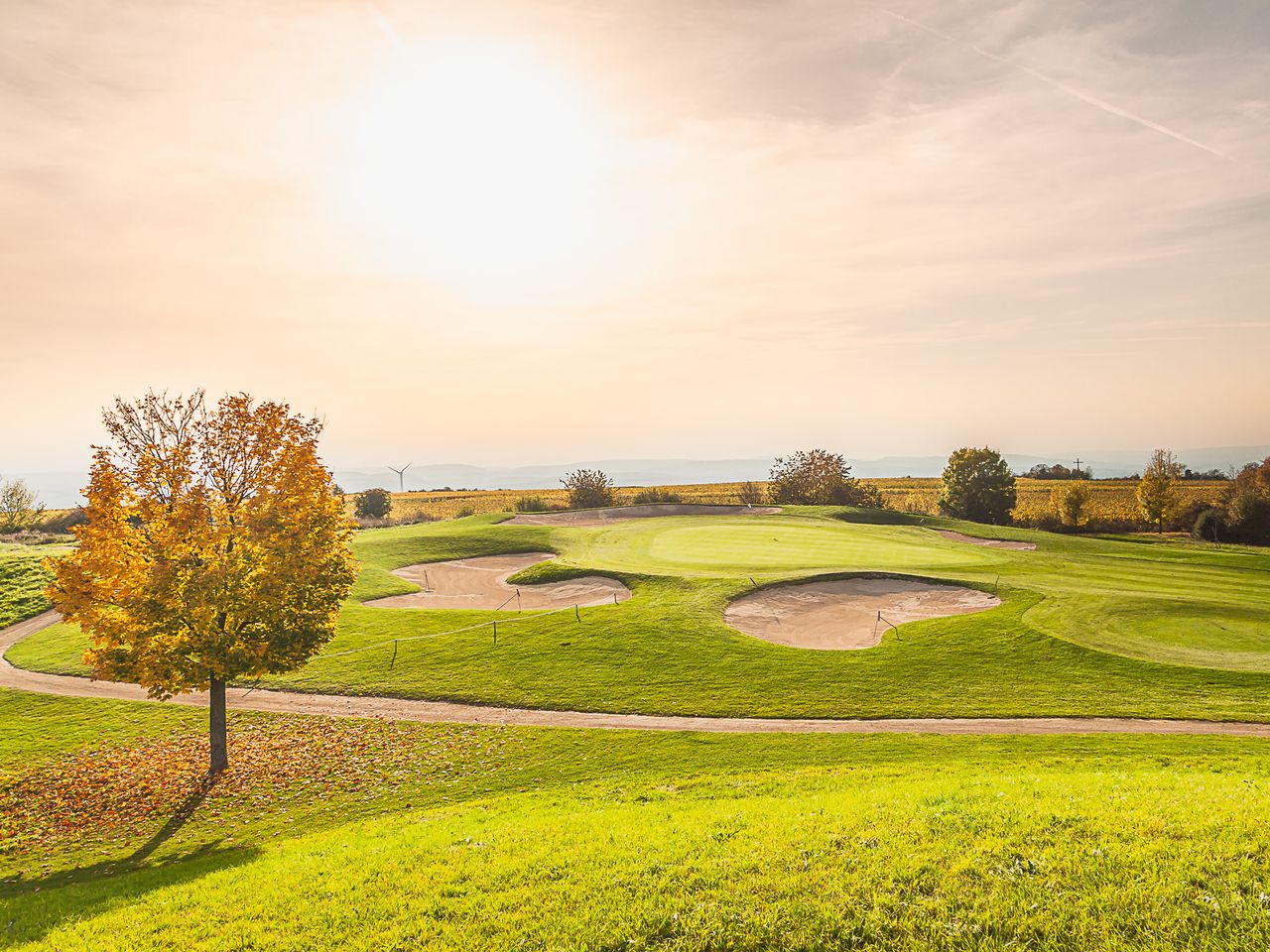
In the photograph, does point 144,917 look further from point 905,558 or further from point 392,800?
point 905,558

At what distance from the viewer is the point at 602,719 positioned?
21438mm

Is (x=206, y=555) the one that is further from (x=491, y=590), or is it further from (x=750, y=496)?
(x=750, y=496)

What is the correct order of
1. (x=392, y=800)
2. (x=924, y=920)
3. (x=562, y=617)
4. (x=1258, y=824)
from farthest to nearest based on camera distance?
1. (x=562, y=617)
2. (x=392, y=800)
3. (x=1258, y=824)
4. (x=924, y=920)

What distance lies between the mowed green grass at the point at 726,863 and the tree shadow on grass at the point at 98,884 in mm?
76

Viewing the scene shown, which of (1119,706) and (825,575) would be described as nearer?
(1119,706)

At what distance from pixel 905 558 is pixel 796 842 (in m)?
30.2

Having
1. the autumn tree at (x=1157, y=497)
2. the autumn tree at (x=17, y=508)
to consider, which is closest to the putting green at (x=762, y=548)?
the autumn tree at (x=1157, y=497)

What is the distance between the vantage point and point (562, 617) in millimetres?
30234

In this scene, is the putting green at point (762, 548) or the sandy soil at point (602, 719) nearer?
the sandy soil at point (602, 719)

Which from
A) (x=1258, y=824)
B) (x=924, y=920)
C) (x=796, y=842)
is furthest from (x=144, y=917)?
(x=1258, y=824)

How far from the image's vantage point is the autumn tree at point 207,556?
17406 millimetres

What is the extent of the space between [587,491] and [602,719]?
1909 inches

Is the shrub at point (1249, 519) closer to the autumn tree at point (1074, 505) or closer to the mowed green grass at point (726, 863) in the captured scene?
the autumn tree at point (1074, 505)

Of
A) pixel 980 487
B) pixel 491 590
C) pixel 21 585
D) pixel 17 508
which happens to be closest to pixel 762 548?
pixel 491 590
